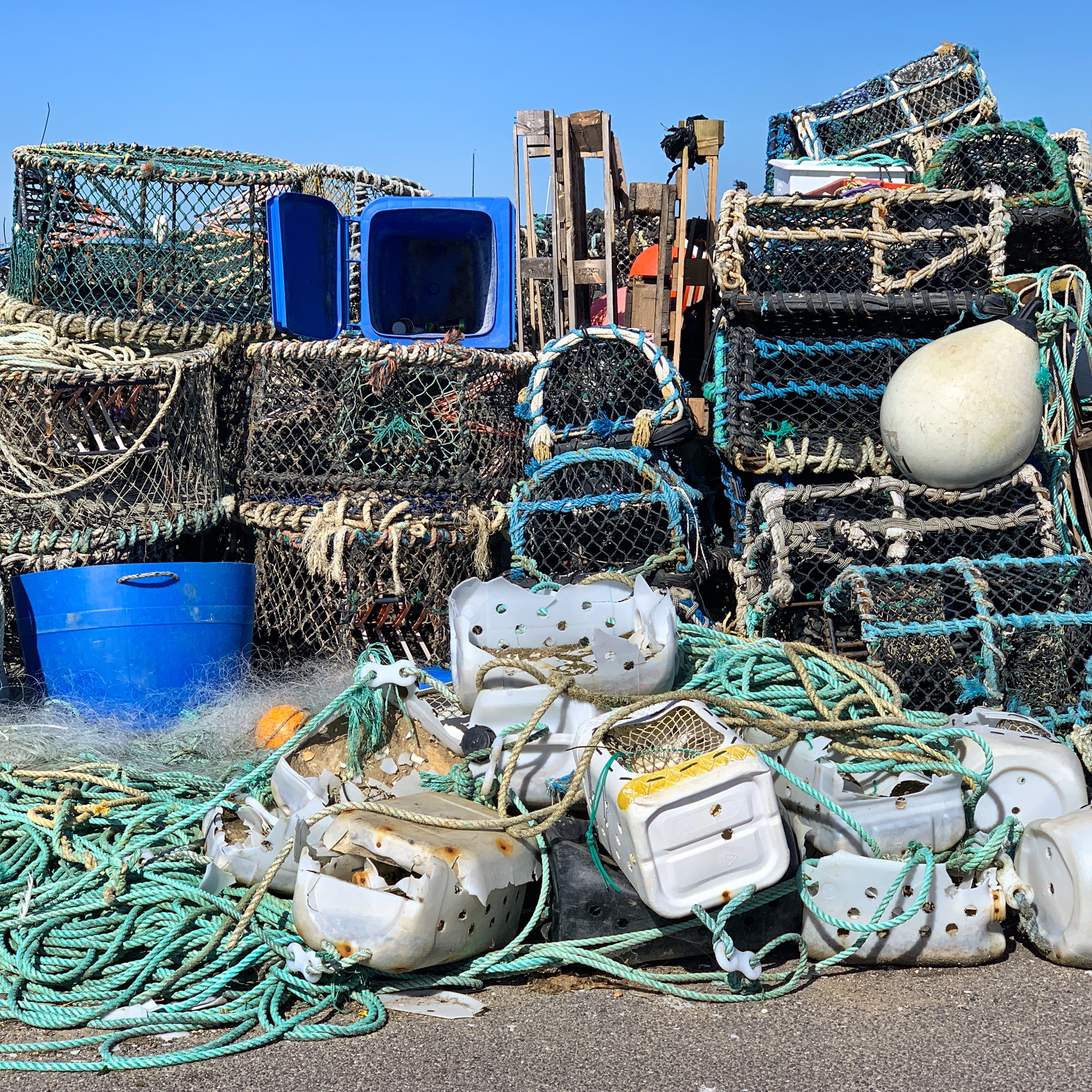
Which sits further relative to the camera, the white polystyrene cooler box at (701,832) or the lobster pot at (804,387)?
the lobster pot at (804,387)

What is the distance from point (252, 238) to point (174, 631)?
5.48ft

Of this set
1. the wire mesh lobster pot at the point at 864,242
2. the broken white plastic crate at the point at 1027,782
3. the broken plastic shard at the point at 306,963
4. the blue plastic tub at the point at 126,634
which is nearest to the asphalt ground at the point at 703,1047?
the broken plastic shard at the point at 306,963

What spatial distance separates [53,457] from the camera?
3699mm

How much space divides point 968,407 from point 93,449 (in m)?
2.67

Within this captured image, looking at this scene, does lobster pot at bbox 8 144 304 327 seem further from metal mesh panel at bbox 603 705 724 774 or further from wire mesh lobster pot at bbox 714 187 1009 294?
metal mesh panel at bbox 603 705 724 774

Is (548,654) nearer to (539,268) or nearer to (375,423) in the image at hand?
(375,423)

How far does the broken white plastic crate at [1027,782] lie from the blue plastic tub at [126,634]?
217 centimetres

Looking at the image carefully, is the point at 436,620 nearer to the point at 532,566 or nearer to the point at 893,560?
the point at 532,566

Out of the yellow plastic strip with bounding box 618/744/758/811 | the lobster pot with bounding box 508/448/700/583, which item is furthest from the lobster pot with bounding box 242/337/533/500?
the yellow plastic strip with bounding box 618/744/758/811

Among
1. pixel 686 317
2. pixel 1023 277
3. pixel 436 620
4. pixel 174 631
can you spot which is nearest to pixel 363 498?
pixel 436 620

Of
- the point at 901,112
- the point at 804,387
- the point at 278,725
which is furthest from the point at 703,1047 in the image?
the point at 901,112

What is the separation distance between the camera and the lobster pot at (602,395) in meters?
3.93

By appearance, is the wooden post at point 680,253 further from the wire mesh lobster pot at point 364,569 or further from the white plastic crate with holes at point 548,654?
the white plastic crate with holes at point 548,654

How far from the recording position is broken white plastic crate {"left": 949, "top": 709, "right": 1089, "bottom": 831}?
253 cm
